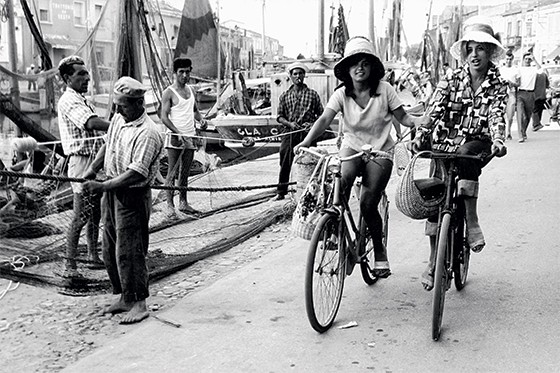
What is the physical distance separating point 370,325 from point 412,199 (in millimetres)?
888

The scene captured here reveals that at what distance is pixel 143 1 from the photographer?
27.4 ft

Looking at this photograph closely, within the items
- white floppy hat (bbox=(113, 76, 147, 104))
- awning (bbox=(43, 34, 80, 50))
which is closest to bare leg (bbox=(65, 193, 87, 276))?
white floppy hat (bbox=(113, 76, 147, 104))

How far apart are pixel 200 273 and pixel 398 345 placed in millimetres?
2441

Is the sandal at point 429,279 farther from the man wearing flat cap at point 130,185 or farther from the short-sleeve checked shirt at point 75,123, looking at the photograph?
the short-sleeve checked shirt at point 75,123

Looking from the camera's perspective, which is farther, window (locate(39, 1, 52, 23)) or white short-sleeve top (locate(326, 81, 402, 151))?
window (locate(39, 1, 52, 23))

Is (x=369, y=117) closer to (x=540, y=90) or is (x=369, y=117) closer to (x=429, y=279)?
(x=429, y=279)

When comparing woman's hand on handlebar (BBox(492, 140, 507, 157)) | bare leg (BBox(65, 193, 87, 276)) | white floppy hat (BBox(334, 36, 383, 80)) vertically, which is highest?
white floppy hat (BBox(334, 36, 383, 80))

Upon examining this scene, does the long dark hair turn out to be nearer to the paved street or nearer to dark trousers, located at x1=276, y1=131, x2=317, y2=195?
the paved street

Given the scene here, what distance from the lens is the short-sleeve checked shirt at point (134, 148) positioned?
474 cm

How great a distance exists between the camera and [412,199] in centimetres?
462

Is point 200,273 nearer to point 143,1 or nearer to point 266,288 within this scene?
point 266,288

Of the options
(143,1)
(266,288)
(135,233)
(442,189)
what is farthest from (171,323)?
(143,1)

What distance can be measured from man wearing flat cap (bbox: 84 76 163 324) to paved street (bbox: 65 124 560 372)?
11.5 inches

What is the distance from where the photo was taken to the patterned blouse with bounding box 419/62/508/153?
486cm
